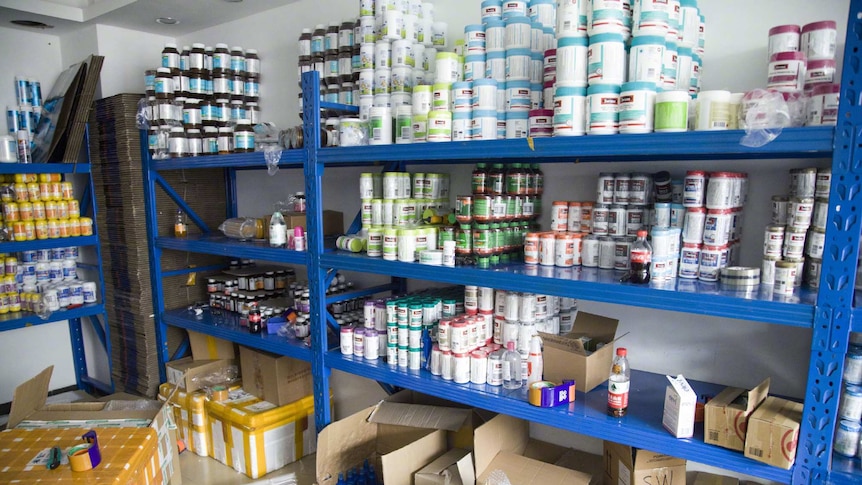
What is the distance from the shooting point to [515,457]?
7.11 ft

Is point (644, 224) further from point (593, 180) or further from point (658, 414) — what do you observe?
point (658, 414)

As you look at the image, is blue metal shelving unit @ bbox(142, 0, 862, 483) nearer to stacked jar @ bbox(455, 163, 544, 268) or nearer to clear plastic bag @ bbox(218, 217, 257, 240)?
stacked jar @ bbox(455, 163, 544, 268)

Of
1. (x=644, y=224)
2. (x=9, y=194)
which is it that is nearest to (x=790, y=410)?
(x=644, y=224)

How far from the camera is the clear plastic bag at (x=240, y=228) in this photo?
313 cm

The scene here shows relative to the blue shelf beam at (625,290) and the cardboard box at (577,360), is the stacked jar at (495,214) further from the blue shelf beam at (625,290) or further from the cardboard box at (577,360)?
the cardboard box at (577,360)

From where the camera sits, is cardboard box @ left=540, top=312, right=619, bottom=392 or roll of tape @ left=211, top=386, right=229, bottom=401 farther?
roll of tape @ left=211, top=386, right=229, bottom=401

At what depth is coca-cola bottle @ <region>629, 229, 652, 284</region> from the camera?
5.48ft

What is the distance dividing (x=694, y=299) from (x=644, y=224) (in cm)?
48

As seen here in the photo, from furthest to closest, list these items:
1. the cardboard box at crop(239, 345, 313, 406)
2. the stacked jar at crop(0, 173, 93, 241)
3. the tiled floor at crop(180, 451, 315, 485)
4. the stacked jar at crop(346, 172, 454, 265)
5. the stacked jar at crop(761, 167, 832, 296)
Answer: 1. the stacked jar at crop(0, 173, 93, 241)
2. the cardboard box at crop(239, 345, 313, 406)
3. the tiled floor at crop(180, 451, 315, 485)
4. the stacked jar at crop(346, 172, 454, 265)
5. the stacked jar at crop(761, 167, 832, 296)

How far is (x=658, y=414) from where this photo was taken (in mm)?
1754

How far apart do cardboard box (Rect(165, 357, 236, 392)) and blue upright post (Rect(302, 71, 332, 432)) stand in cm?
107

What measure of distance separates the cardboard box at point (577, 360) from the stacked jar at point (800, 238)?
2.00 feet

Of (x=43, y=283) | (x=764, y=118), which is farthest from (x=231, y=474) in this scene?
(x=764, y=118)

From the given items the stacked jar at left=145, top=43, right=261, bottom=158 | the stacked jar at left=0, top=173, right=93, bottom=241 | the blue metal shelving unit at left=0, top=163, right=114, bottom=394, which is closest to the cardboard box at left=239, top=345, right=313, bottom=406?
the stacked jar at left=145, top=43, right=261, bottom=158
